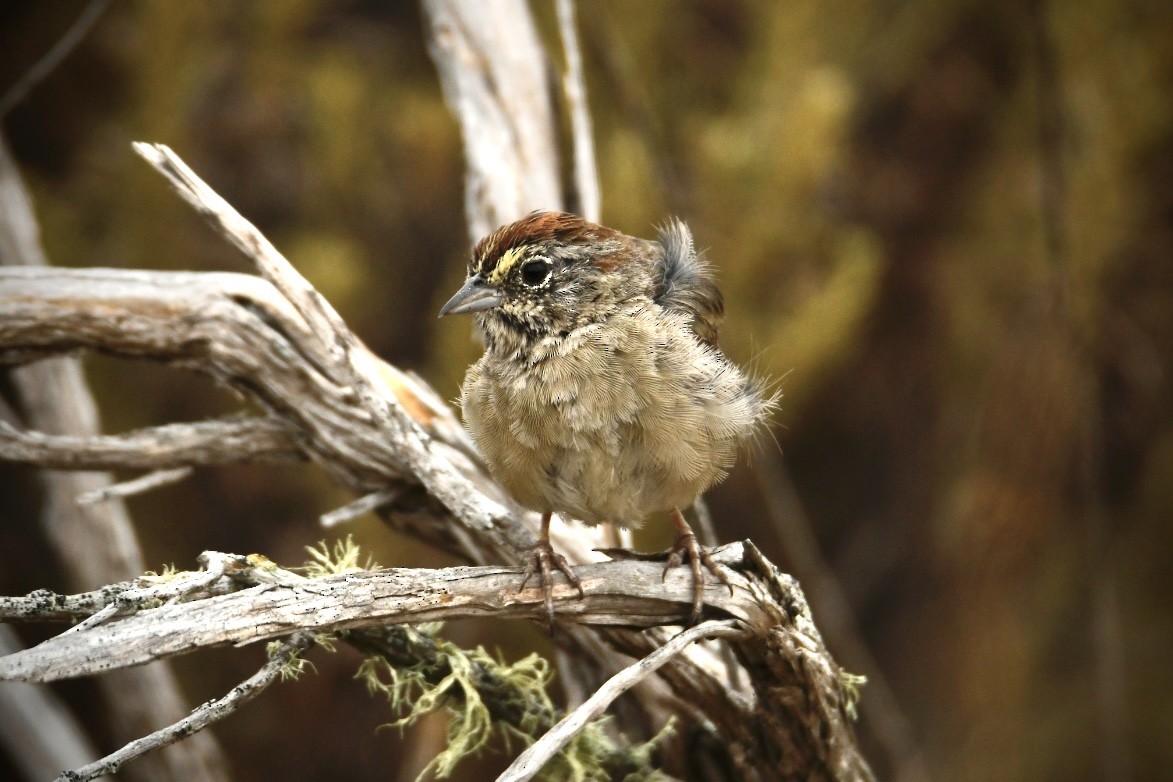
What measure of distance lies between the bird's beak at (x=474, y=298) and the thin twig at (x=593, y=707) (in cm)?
95

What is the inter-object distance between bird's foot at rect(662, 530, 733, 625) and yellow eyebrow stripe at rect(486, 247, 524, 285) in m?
0.77

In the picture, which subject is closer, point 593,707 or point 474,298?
point 593,707

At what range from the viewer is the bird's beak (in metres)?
2.52

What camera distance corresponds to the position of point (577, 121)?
3.21m

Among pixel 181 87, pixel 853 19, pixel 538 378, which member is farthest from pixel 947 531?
pixel 181 87

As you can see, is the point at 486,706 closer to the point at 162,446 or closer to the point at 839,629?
the point at 162,446

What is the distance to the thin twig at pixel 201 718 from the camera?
154 cm

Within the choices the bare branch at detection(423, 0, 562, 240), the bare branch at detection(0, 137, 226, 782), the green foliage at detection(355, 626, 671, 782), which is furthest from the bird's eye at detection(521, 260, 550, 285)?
the bare branch at detection(0, 137, 226, 782)

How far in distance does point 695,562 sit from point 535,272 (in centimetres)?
82

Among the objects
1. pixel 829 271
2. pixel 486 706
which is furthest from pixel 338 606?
pixel 829 271

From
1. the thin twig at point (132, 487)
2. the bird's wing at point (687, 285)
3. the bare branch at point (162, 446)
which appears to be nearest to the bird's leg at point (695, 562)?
the bird's wing at point (687, 285)

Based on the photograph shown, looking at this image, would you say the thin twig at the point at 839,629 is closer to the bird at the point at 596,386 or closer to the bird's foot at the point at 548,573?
the bird at the point at 596,386

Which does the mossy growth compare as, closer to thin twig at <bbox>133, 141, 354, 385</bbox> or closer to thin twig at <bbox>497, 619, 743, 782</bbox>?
thin twig at <bbox>497, 619, 743, 782</bbox>

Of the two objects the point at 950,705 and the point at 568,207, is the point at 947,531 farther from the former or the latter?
the point at 568,207
